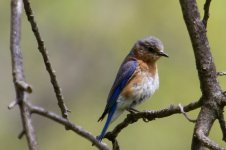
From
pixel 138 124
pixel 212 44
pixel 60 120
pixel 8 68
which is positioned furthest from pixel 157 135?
pixel 60 120

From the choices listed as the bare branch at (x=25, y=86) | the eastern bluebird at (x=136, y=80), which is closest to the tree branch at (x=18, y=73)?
the bare branch at (x=25, y=86)

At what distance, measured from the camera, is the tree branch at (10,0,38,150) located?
2.20 metres

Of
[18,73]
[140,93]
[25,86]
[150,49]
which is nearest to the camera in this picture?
[25,86]

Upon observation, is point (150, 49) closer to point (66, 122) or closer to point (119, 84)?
point (119, 84)

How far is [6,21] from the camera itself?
12219mm

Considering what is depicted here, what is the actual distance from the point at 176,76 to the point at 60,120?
831 cm

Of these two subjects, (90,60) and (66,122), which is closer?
(66,122)

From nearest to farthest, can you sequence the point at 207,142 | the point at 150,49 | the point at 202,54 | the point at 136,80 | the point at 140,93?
1. the point at 207,142
2. the point at 202,54
3. the point at 140,93
4. the point at 136,80
5. the point at 150,49

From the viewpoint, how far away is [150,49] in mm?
6676

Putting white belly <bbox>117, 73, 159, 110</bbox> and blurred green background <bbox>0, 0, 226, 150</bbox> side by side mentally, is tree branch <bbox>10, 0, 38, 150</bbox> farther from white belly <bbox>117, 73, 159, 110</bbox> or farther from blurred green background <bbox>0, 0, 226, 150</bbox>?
blurred green background <bbox>0, 0, 226, 150</bbox>

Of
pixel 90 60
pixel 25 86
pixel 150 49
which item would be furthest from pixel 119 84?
pixel 90 60

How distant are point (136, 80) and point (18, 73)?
159 inches

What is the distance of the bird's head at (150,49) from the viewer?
6609 mm

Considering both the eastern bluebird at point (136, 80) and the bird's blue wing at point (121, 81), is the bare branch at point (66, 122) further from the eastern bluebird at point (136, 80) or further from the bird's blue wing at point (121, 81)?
the bird's blue wing at point (121, 81)
